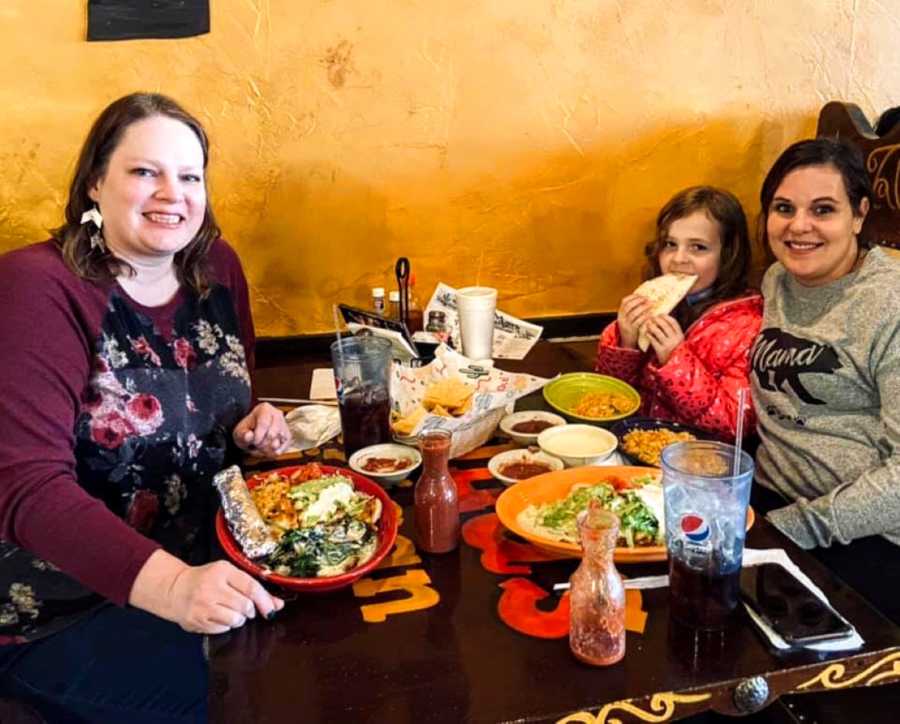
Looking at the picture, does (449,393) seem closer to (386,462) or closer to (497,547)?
(386,462)

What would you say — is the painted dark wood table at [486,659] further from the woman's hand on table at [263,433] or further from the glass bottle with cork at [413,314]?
the glass bottle with cork at [413,314]

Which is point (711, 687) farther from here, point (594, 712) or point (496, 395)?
point (496, 395)

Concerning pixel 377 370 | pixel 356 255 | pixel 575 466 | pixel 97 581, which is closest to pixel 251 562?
pixel 97 581

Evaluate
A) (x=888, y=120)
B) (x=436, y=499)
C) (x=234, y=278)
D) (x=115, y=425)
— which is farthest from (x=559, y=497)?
(x=888, y=120)

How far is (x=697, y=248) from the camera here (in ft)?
7.33

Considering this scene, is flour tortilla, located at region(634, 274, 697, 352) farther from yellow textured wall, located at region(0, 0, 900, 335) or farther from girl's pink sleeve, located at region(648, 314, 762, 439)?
yellow textured wall, located at region(0, 0, 900, 335)

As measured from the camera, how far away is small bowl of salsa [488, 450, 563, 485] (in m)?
1.49

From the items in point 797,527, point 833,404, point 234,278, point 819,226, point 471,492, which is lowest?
point 797,527

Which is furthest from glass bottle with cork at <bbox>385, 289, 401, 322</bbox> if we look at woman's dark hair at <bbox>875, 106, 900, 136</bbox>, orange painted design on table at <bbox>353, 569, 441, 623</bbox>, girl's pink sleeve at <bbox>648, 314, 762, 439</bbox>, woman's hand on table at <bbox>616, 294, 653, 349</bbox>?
woman's dark hair at <bbox>875, 106, 900, 136</bbox>

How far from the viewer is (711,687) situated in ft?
3.17

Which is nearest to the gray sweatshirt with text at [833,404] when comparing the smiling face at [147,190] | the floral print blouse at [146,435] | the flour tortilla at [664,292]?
the flour tortilla at [664,292]

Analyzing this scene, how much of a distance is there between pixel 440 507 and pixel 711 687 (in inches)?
18.3

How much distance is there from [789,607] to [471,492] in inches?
22.8

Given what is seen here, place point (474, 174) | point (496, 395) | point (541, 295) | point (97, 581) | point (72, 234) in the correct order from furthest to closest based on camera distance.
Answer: point (541, 295) < point (474, 174) < point (496, 395) < point (72, 234) < point (97, 581)
